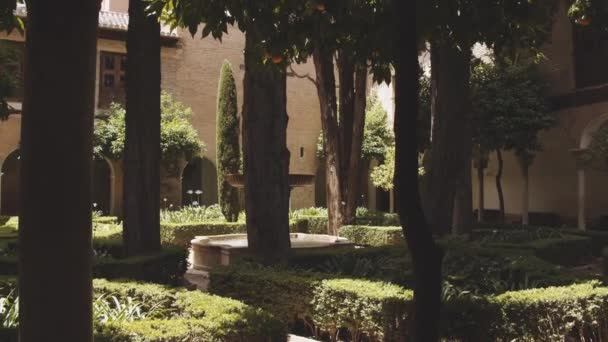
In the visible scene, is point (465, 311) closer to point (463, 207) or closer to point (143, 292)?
point (143, 292)

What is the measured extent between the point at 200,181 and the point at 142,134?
1537 centimetres

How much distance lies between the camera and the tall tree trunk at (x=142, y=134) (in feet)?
29.1

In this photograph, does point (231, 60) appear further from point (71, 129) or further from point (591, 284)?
point (71, 129)

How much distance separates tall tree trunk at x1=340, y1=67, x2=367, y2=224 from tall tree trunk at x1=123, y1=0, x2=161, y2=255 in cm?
717

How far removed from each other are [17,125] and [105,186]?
3.93 m

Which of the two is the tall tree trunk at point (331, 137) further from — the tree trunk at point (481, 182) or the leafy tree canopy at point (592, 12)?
the leafy tree canopy at point (592, 12)

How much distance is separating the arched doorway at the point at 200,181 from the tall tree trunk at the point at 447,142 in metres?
14.6

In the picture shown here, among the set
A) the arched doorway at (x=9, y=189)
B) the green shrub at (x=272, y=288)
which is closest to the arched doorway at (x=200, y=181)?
the arched doorway at (x=9, y=189)

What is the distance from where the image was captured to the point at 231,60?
2531 centimetres

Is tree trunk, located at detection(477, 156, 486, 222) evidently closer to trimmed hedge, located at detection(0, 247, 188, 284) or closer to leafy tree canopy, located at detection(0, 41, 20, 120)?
trimmed hedge, located at detection(0, 247, 188, 284)

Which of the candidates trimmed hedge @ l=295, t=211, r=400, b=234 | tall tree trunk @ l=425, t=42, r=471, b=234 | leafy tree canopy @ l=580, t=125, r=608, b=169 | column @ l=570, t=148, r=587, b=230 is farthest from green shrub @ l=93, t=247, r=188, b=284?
column @ l=570, t=148, r=587, b=230

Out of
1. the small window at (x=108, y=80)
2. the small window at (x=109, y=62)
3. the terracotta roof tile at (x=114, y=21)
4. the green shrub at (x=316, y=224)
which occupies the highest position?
the terracotta roof tile at (x=114, y=21)

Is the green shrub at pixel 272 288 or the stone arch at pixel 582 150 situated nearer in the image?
the green shrub at pixel 272 288

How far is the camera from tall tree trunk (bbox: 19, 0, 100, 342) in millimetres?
1787
